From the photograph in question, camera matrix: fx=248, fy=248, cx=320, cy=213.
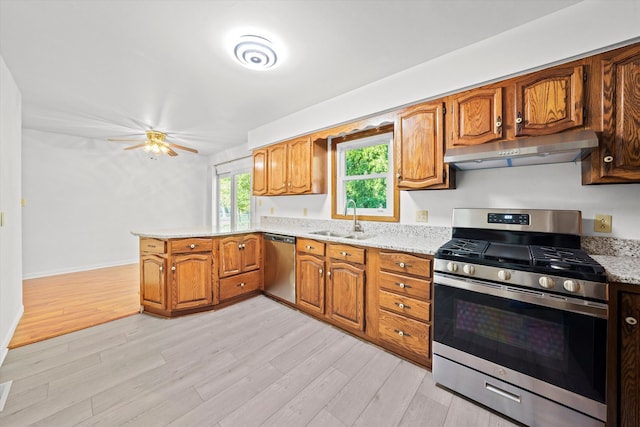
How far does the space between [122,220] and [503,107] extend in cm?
610

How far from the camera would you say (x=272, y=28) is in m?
1.72

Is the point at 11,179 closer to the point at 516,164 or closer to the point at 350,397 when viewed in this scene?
the point at 350,397

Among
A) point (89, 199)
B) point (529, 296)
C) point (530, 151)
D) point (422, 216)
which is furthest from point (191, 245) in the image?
point (89, 199)

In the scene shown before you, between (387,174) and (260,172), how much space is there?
194cm

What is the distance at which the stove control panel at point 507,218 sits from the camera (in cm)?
182

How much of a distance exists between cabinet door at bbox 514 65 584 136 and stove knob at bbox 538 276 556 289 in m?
0.95

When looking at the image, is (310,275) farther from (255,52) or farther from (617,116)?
(617,116)

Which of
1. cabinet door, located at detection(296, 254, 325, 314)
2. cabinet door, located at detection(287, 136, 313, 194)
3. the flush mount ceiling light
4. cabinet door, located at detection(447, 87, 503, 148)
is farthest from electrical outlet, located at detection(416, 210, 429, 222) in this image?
the flush mount ceiling light

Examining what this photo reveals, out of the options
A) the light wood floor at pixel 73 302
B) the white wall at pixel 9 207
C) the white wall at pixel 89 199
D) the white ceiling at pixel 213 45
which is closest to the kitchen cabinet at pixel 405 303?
the white ceiling at pixel 213 45

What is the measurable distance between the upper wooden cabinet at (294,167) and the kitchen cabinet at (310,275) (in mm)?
767

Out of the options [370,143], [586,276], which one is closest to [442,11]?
[370,143]

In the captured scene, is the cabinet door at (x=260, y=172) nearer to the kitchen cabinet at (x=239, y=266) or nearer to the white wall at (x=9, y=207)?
the kitchen cabinet at (x=239, y=266)

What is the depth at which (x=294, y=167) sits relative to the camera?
10.7 feet

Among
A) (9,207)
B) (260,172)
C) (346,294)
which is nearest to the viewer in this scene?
(9,207)
